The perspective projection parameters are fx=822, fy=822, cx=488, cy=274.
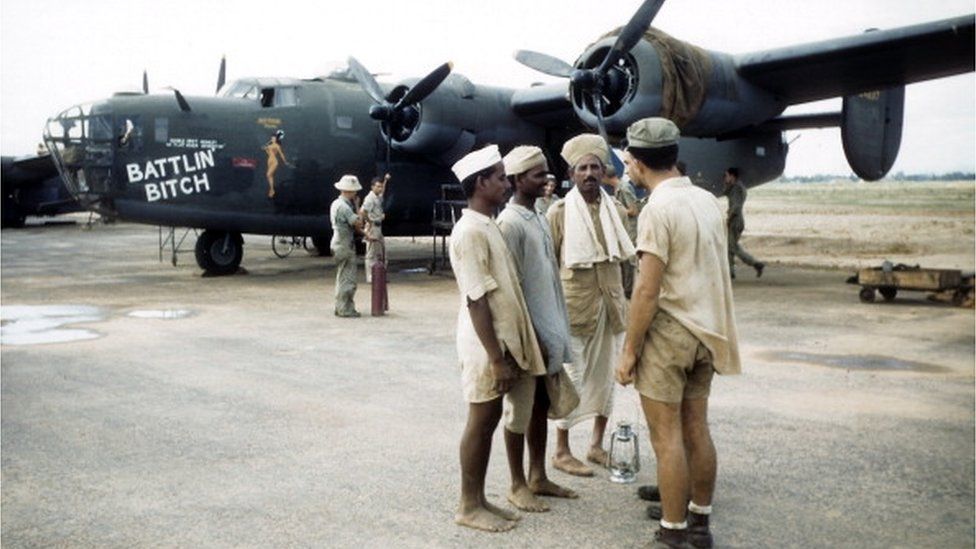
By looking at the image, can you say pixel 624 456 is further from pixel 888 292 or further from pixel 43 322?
pixel 888 292

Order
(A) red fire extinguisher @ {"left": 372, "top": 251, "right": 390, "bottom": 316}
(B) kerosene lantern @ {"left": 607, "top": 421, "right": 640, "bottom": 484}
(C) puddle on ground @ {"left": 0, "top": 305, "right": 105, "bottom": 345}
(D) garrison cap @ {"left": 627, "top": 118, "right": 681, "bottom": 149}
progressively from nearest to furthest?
(D) garrison cap @ {"left": 627, "top": 118, "right": 681, "bottom": 149}
(B) kerosene lantern @ {"left": 607, "top": 421, "right": 640, "bottom": 484}
(C) puddle on ground @ {"left": 0, "top": 305, "right": 105, "bottom": 345}
(A) red fire extinguisher @ {"left": 372, "top": 251, "right": 390, "bottom": 316}

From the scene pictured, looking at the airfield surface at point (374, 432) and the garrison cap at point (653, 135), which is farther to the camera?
the airfield surface at point (374, 432)

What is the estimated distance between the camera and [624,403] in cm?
618

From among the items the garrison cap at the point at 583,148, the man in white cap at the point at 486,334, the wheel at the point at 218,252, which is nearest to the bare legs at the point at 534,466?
the man in white cap at the point at 486,334

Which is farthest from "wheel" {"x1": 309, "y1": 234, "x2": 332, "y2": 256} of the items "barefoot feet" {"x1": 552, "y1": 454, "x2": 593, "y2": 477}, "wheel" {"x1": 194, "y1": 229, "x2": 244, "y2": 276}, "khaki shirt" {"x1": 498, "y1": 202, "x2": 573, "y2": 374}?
"khaki shirt" {"x1": 498, "y1": 202, "x2": 573, "y2": 374}

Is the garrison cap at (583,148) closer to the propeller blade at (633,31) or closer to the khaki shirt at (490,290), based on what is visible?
the khaki shirt at (490,290)

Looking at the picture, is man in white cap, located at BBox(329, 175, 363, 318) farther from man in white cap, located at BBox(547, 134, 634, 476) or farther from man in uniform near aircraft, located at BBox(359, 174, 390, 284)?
man in white cap, located at BBox(547, 134, 634, 476)

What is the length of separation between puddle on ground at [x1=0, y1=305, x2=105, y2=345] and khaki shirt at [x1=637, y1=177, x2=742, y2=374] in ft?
24.3

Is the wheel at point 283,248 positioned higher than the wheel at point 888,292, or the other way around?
the wheel at point 888,292

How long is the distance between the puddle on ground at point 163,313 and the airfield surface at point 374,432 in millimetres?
48

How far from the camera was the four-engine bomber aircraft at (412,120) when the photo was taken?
38.5 ft

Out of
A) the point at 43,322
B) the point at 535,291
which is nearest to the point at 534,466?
the point at 535,291

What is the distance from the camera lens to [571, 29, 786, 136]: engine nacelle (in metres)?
11.6

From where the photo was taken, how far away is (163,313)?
10773 mm
